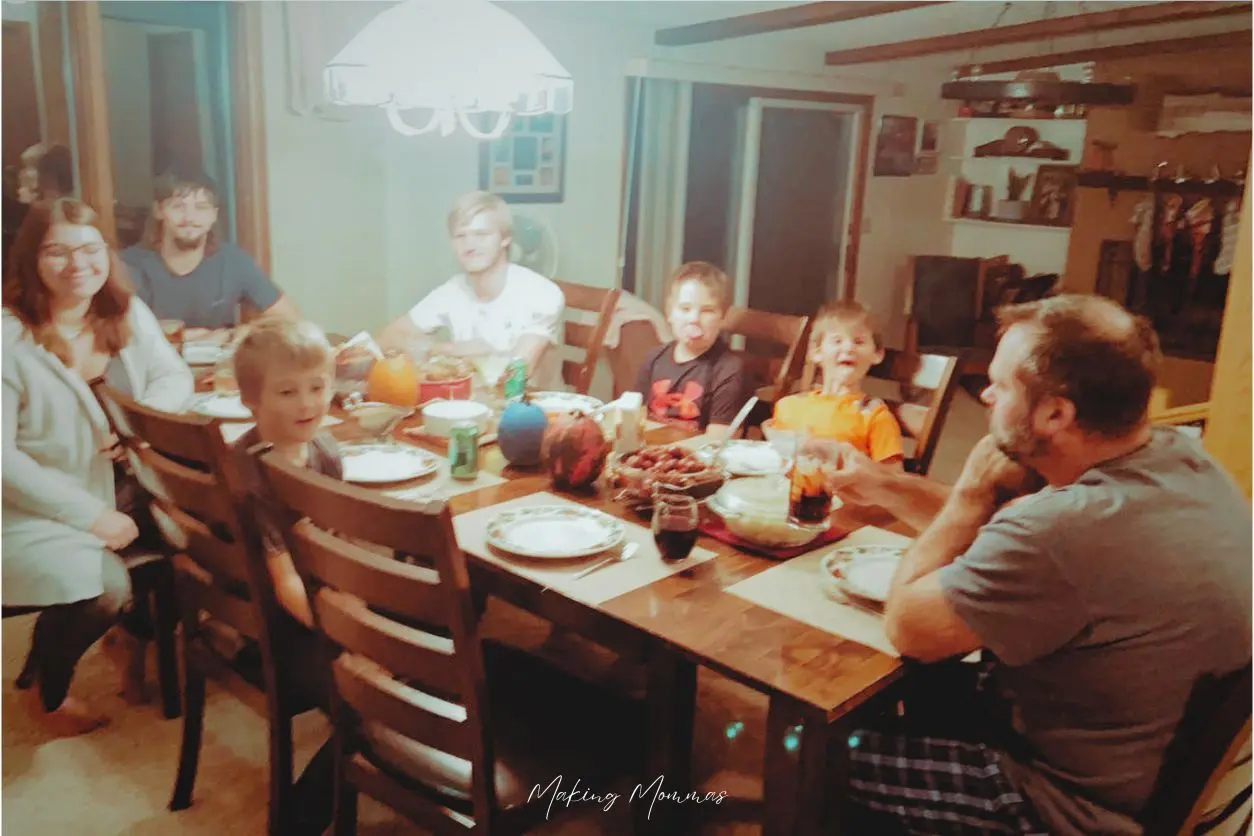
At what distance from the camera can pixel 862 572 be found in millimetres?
1478

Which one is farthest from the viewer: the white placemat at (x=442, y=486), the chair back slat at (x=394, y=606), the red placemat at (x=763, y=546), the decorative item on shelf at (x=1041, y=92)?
the decorative item on shelf at (x=1041, y=92)

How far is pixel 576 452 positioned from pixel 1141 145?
4.57m

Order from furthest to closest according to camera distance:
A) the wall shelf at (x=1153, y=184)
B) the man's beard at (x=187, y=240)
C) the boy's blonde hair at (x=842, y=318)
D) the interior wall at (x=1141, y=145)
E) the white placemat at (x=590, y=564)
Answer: the interior wall at (x=1141, y=145)
the wall shelf at (x=1153, y=184)
the man's beard at (x=187, y=240)
the boy's blonde hair at (x=842, y=318)
the white placemat at (x=590, y=564)

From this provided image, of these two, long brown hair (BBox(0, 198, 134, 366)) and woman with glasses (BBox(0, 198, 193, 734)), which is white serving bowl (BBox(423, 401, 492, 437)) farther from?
long brown hair (BBox(0, 198, 134, 366))

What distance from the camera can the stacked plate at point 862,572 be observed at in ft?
4.61

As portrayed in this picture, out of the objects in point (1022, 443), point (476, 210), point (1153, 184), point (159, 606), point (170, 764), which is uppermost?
point (1153, 184)

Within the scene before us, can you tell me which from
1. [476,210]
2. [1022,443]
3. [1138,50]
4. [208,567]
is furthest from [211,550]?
[1138,50]

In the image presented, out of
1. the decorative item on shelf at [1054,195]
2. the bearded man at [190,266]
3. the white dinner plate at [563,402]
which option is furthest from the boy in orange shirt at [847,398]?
the decorative item on shelf at [1054,195]

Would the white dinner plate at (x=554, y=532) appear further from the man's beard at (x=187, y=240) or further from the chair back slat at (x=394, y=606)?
the man's beard at (x=187, y=240)

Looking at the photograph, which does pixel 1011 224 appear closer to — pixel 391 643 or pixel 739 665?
pixel 739 665

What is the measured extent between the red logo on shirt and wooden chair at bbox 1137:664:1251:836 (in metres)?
1.52

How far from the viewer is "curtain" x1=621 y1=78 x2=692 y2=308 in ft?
14.0

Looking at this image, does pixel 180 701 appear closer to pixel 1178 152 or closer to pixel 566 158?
pixel 566 158

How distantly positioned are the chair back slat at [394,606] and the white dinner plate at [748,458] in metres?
0.78
